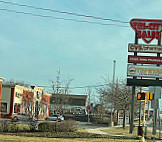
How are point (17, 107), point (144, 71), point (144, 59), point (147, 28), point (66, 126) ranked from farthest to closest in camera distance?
point (17, 107)
point (66, 126)
point (147, 28)
point (144, 59)
point (144, 71)

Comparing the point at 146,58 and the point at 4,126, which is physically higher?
the point at 146,58

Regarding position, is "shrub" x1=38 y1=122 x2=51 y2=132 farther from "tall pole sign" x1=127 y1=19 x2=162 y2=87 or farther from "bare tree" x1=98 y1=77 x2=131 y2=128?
"bare tree" x1=98 y1=77 x2=131 y2=128

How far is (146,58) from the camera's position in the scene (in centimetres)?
2239

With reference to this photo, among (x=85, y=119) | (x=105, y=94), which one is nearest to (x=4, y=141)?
(x=105, y=94)

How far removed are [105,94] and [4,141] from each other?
27384mm

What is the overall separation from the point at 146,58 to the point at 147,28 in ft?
7.51

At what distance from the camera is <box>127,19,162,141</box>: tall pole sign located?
22.2 meters

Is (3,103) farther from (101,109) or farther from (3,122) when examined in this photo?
(3,122)

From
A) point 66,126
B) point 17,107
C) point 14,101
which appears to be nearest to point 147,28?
point 66,126

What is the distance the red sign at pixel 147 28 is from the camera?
2231 cm

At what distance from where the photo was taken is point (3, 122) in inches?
899

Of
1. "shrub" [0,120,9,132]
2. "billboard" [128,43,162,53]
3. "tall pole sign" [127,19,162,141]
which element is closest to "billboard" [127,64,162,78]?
"tall pole sign" [127,19,162,141]

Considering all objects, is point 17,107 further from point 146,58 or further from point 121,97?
point 146,58

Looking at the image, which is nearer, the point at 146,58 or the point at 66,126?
the point at 146,58
